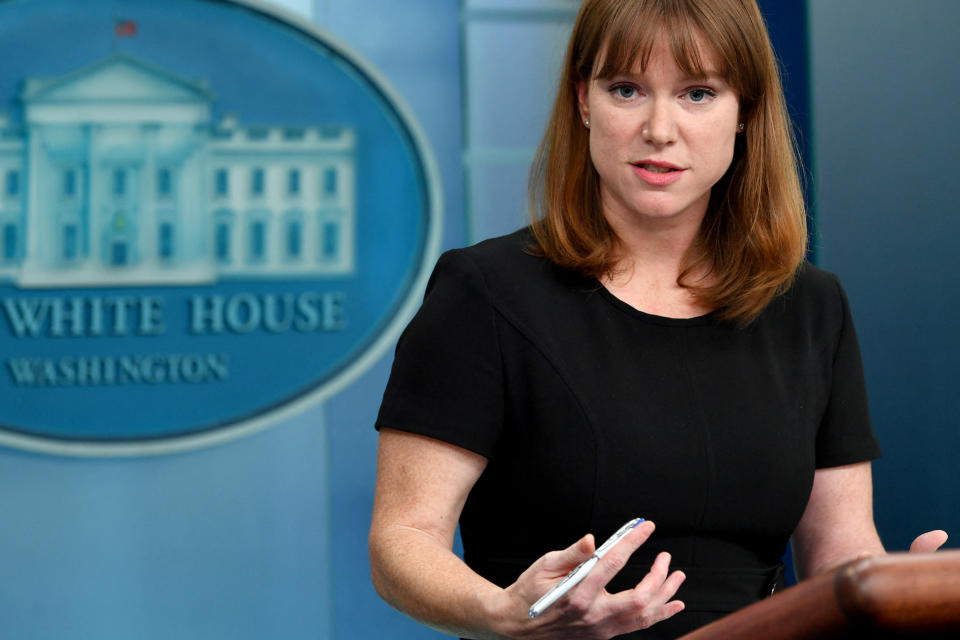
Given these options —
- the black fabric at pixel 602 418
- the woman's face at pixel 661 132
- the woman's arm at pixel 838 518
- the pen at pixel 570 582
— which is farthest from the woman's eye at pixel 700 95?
the pen at pixel 570 582

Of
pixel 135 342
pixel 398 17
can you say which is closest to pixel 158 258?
pixel 135 342

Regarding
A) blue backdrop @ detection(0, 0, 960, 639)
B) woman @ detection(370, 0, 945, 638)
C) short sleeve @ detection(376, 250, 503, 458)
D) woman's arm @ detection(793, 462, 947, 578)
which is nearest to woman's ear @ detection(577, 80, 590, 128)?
woman @ detection(370, 0, 945, 638)

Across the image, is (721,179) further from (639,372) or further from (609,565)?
(609,565)

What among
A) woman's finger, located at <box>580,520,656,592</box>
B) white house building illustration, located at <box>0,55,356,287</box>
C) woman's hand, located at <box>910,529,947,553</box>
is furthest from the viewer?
white house building illustration, located at <box>0,55,356,287</box>

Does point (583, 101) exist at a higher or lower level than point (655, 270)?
higher

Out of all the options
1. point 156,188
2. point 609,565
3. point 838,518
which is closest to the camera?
point 609,565

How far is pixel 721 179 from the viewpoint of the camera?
4.83 feet

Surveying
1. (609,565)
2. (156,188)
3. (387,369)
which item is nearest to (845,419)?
(609,565)

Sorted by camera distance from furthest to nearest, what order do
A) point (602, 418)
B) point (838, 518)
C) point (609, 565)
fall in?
1. point (838, 518)
2. point (602, 418)
3. point (609, 565)

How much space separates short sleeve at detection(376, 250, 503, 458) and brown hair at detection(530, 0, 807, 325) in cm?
13

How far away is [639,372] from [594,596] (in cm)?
44

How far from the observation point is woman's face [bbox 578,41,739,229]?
1.26m

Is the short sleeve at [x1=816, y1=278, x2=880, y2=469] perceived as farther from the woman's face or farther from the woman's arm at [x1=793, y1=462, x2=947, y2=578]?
the woman's face

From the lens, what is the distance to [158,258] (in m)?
2.51
